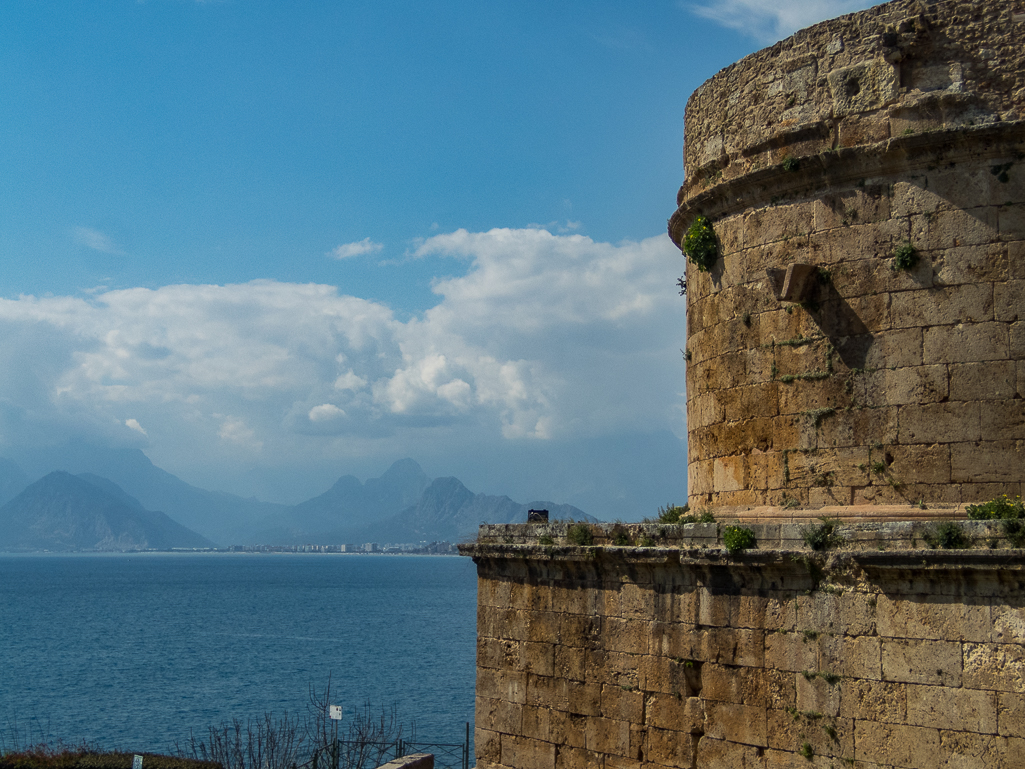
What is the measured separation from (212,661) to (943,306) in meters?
62.7

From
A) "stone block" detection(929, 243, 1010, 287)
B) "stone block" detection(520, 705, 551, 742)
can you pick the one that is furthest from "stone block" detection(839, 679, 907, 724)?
"stone block" detection(929, 243, 1010, 287)

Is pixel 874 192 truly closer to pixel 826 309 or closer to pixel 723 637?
pixel 826 309

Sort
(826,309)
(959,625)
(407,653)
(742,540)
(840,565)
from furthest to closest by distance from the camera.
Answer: (407,653)
(826,309)
(742,540)
(840,565)
(959,625)

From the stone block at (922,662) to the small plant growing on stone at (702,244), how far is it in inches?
207

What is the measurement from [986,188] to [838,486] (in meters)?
3.52

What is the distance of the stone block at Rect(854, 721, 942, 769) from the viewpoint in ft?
29.0

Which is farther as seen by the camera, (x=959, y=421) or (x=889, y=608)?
(x=959, y=421)

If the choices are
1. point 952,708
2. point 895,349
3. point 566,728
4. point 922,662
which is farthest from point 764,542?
point 566,728

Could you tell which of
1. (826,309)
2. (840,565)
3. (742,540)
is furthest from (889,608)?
(826,309)

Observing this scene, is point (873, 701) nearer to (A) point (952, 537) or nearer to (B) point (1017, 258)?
(A) point (952, 537)

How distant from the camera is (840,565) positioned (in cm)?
948

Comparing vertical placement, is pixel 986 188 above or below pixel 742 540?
above

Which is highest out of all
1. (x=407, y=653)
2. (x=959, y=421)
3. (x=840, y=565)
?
(x=959, y=421)

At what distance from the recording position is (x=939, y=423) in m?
9.92
